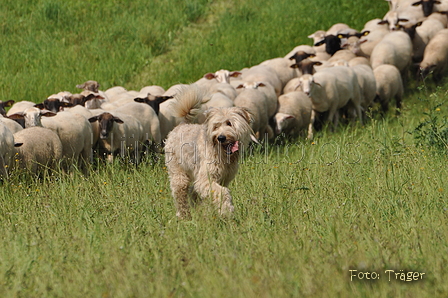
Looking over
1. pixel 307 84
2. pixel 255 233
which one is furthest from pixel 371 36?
pixel 255 233

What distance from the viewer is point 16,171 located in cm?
841

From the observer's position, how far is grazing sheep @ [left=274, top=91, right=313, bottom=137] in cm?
1328

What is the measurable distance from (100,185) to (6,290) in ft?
11.6

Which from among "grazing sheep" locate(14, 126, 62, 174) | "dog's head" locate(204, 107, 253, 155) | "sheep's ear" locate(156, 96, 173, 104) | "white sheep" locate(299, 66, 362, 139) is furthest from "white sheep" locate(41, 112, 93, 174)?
"white sheep" locate(299, 66, 362, 139)

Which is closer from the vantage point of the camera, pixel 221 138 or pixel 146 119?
pixel 221 138

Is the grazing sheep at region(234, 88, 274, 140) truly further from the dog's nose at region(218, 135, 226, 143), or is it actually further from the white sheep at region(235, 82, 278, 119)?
the dog's nose at region(218, 135, 226, 143)

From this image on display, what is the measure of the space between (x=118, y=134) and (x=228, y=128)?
5351 millimetres

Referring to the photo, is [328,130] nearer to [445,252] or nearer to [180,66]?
[180,66]

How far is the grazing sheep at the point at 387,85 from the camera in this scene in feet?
52.2

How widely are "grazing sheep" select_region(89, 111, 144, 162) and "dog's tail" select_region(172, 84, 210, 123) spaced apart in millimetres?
3749

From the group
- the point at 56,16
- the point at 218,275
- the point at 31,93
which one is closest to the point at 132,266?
the point at 218,275

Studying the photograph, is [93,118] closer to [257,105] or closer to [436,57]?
[257,105]

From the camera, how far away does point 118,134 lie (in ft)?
36.1

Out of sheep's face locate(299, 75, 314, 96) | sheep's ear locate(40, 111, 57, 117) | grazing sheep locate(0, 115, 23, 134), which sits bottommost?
sheep's face locate(299, 75, 314, 96)
